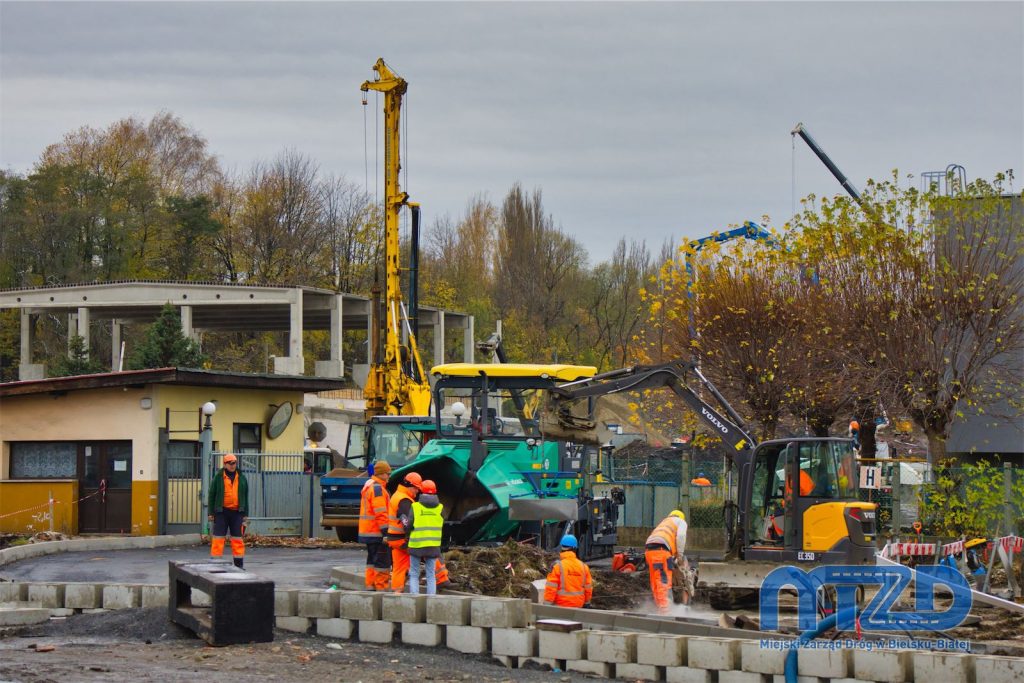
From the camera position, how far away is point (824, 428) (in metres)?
31.5

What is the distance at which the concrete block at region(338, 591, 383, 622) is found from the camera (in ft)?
45.5

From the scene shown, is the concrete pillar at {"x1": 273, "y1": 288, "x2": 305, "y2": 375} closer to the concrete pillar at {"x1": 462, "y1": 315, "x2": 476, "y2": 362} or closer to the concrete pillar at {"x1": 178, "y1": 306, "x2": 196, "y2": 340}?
the concrete pillar at {"x1": 178, "y1": 306, "x2": 196, "y2": 340}

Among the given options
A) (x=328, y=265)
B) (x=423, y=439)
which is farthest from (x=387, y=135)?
(x=328, y=265)

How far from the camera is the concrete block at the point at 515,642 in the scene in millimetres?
12984

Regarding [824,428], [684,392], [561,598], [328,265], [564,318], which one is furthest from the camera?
[564,318]

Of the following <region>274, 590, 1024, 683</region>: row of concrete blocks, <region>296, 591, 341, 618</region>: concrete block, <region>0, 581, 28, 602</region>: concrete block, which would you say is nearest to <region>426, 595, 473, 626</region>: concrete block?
<region>274, 590, 1024, 683</region>: row of concrete blocks

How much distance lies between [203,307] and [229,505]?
29308 millimetres

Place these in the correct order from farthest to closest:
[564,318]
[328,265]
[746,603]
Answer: [564,318] → [328,265] → [746,603]

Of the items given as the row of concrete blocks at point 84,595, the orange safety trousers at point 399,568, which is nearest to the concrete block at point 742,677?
the orange safety trousers at point 399,568

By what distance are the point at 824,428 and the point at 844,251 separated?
14.6 ft

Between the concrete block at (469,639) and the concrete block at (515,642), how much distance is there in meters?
0.13

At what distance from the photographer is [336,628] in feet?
46.0

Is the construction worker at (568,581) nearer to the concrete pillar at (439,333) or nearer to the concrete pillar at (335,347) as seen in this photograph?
the concrete pillar at (335,347)

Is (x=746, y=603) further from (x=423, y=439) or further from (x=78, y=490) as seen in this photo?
(x=78, y=490)
